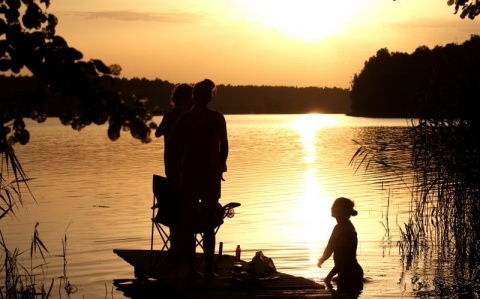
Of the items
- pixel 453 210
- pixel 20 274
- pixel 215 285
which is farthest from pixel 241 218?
pixel 215 285

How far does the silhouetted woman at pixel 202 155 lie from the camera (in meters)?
8.12

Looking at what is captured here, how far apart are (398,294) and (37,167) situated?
25889 mm

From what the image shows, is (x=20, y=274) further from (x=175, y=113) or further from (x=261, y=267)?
(x=261, y=267)

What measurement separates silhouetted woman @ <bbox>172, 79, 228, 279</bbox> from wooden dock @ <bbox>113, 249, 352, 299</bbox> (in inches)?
23.9

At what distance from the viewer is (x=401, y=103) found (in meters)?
114

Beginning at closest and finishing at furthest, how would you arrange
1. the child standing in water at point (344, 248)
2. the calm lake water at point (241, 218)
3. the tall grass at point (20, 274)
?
the child standing in water at point (344, 248), the tall grass at point (20, 274), the calm lake water at point (241, 218)

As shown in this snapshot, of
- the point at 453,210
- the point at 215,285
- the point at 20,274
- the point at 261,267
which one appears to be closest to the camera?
the point at 215,285

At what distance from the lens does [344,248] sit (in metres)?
8.96

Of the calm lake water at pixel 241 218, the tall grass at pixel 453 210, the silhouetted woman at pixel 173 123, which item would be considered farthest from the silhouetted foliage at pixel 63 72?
the tall grass at pixel 453 210

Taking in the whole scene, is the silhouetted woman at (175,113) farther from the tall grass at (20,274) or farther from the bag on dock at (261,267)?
the tall grass at (20,274)

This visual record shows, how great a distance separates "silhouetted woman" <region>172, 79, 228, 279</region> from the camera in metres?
8.12

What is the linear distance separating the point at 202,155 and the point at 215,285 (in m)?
1.34

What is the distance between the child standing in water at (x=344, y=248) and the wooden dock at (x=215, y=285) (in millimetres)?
560

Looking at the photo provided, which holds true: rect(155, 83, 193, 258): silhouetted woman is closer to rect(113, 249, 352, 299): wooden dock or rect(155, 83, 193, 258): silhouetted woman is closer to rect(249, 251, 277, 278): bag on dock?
rect(113, 249, 352, 299): wooden dock
